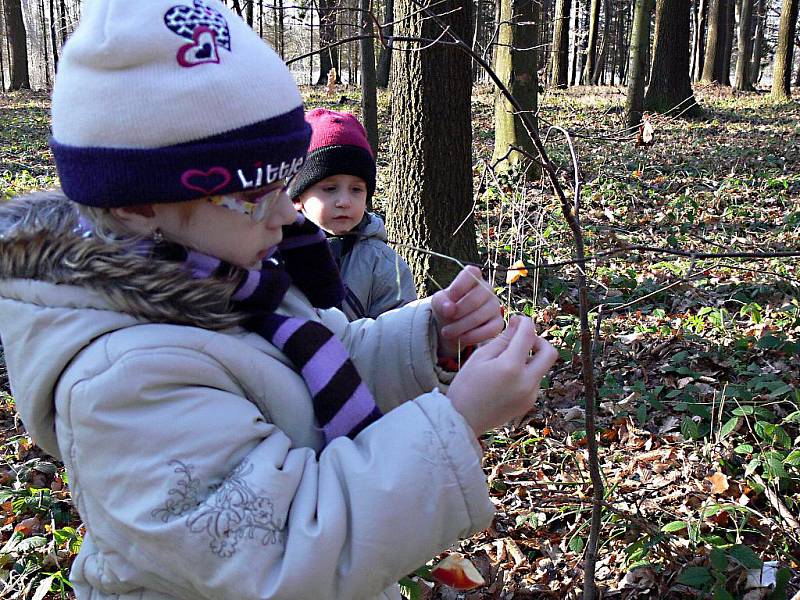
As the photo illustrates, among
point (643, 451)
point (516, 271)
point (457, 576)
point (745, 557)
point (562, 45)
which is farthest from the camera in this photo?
A: point (562, 45)

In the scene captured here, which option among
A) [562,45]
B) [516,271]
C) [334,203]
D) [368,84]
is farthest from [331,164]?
[562,45]

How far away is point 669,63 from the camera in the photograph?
44.5 feet

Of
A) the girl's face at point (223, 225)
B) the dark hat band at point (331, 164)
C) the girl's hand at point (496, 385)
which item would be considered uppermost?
the girl's face at point (223, 225)

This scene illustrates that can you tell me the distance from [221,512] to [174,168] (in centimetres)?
56

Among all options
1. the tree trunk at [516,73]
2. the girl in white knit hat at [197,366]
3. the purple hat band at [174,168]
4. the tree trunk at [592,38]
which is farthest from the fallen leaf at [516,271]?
the tree trunk at [592,38]

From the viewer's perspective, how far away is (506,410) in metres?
1.30

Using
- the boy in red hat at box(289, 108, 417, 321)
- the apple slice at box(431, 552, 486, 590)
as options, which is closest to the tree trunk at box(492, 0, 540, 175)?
the boy in red hat at box(289, 108, 417, 321)

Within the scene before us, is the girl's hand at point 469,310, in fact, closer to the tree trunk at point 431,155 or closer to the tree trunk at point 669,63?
the tree trunk at point 431,155

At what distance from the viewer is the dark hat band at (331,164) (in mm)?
2887

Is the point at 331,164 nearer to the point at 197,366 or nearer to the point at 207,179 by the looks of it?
the point at 207,179

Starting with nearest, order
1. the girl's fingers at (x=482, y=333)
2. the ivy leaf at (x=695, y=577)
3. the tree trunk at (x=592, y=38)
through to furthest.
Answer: the girl's fingers at (x=482, y=333) < the ivy leaf at (x=695, y=577) < the tree trunk at (x=592, y=38)

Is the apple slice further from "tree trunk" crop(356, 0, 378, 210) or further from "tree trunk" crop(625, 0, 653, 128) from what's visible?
"tree trunk" crop(625, 0, 653, 128)

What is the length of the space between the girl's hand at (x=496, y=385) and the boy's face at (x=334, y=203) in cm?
166

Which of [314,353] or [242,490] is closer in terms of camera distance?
[242,490]
